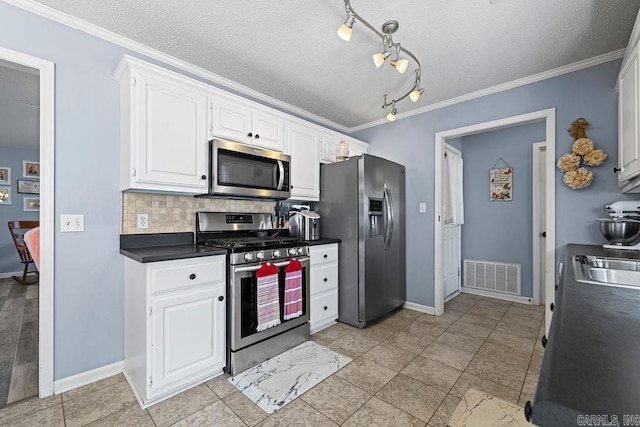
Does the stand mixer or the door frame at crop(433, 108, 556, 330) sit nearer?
the stand mixer

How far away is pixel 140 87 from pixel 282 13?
107 cm

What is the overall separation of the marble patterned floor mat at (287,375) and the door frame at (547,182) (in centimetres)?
159

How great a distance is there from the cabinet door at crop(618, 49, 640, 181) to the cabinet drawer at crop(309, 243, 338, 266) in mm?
2215

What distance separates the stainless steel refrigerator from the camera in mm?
2885

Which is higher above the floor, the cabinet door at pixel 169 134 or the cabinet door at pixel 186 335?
the cabinet door at pixel 169 134

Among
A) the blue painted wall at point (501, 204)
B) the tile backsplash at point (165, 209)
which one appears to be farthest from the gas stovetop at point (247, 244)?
the blue painted wall at point (501, 204)

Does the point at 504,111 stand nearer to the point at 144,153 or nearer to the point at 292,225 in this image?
the point at 292,225

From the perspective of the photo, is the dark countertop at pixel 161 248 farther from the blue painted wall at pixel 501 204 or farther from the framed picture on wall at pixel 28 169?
the framed picture on wall at pixel 28 169

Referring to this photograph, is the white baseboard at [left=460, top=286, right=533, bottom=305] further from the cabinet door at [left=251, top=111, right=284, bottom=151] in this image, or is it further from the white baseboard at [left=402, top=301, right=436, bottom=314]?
the cabinet door at [left=251, top=111, right=284, bottom=151]

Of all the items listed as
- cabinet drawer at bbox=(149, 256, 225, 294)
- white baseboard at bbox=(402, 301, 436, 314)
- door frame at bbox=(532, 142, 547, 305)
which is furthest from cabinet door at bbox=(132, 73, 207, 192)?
door frame at bbox=(532, 142, 547, 305)

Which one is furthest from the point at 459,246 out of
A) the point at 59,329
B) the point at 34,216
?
the point at 34,216

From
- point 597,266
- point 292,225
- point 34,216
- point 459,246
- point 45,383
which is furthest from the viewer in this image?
point 34,216

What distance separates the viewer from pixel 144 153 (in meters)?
1.94

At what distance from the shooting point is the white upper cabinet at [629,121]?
1640 mm
